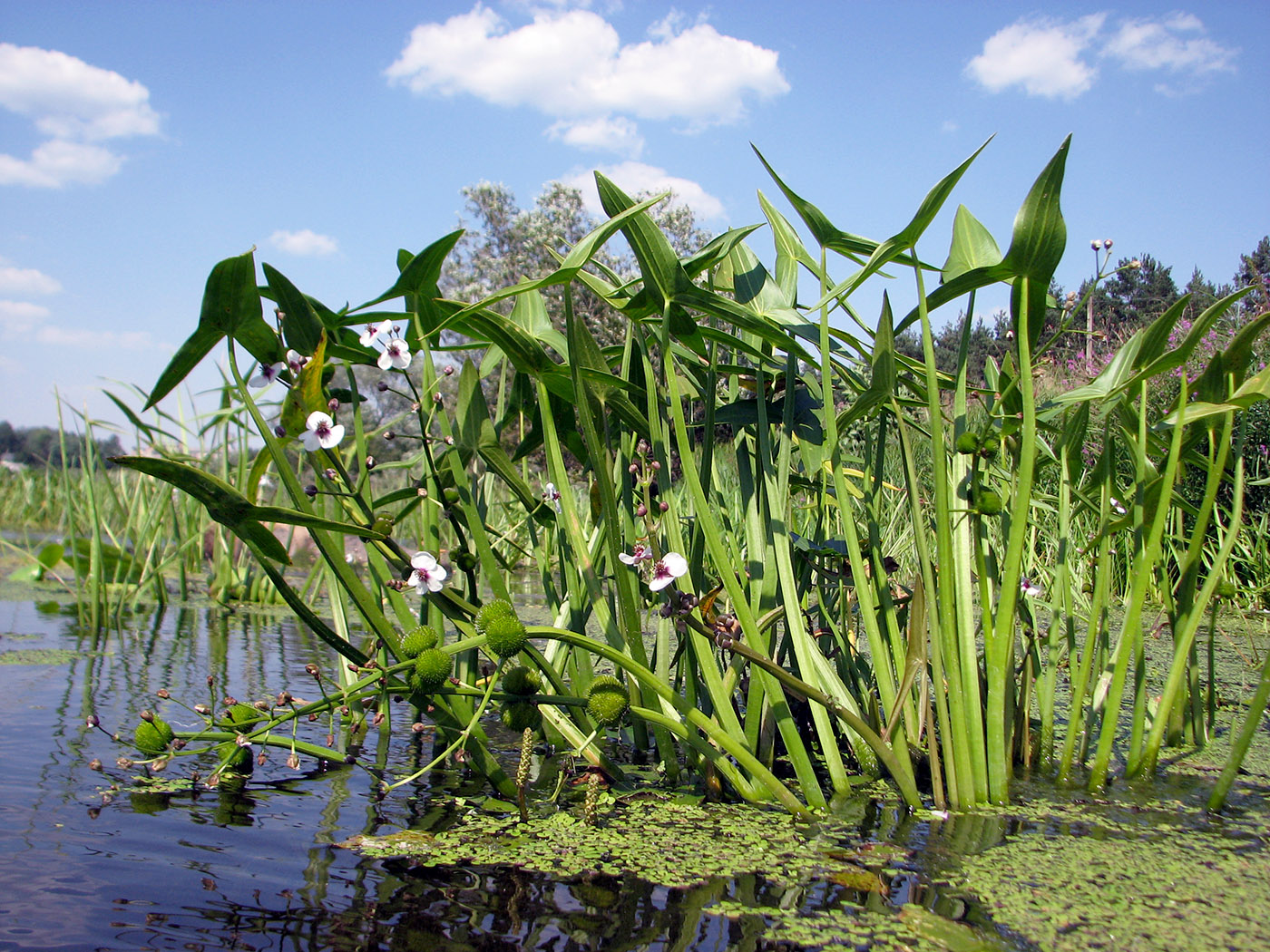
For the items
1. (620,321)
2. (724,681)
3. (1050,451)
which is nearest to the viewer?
(724,681)

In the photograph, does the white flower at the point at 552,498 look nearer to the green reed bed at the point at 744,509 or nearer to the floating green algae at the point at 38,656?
the green reed bed at the point at 744,509

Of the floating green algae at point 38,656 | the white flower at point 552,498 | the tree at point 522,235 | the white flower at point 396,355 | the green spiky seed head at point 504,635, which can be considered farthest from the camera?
the tree at point 522,235

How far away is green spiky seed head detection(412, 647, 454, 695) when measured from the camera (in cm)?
103

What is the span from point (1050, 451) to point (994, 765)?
65cm

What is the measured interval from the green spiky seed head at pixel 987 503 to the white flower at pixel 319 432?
929mm

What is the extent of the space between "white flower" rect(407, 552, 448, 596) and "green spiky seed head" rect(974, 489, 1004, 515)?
78 cm

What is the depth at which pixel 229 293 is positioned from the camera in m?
1.20

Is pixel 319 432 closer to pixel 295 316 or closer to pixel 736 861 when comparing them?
pixel 295 316

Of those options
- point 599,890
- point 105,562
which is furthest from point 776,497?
point 105,562

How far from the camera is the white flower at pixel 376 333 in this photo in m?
1.31

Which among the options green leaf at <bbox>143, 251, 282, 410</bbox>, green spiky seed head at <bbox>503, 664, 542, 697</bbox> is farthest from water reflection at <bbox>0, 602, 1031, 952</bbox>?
green leaf at <bbox>143, 251, 282, 410</bbox>

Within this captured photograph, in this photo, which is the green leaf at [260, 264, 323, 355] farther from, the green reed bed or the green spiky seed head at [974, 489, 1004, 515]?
the green spiky seed head at [974, 489, 1004, 515]

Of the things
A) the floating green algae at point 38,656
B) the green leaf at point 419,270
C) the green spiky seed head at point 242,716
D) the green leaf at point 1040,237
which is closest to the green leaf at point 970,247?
the green leaf at point 1040,237

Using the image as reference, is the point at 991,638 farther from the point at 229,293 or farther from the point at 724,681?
the point at 229,293
